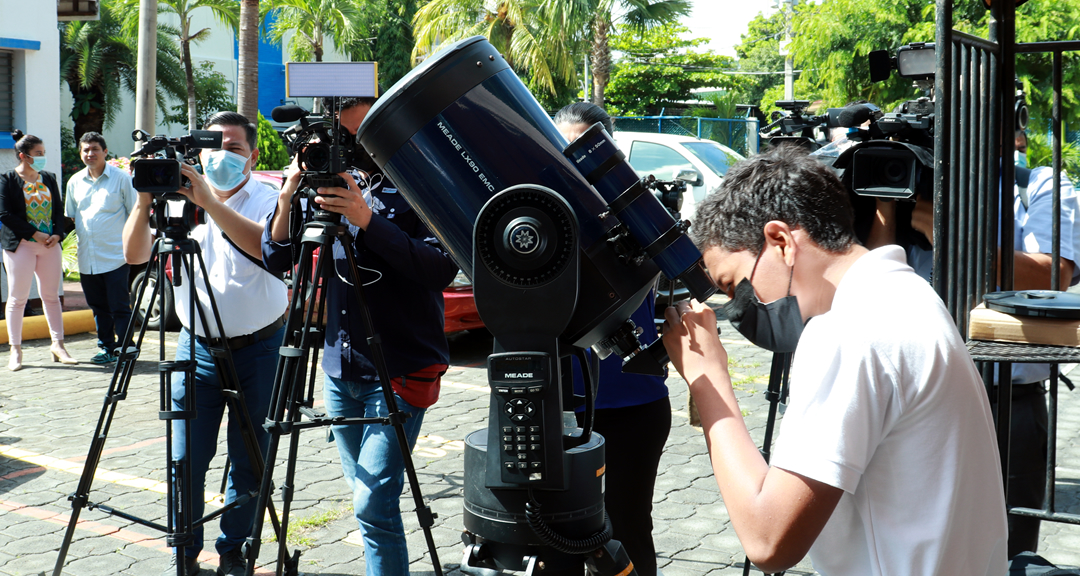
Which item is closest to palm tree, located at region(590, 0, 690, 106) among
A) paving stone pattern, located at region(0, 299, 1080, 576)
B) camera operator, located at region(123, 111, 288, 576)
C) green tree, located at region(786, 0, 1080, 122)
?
green tree, located at region(786, 0, 1080, 122)

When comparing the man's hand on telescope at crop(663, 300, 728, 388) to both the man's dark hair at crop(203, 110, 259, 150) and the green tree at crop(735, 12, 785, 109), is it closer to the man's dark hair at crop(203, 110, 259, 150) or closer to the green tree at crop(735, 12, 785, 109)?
the man's dark hair at crop(203, 110, 259, 150)

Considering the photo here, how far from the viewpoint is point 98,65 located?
26.5 m

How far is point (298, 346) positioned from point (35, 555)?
79.1 inches

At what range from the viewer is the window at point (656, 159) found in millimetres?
10664

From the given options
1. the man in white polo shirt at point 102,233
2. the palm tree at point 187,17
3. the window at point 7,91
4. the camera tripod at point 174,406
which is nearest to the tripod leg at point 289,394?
the camera tripod at point 174,406

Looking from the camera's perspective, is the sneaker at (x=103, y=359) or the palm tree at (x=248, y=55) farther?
the palm tree at (x=248, y=55)

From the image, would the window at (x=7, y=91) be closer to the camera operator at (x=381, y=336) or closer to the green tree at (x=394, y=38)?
the camera operator at (x=381, y=336)

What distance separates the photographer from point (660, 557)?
4008mm

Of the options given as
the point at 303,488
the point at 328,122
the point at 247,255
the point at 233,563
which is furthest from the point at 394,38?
the point at 328,122

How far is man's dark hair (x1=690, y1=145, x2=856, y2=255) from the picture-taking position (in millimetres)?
1739

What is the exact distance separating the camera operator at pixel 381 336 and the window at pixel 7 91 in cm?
922

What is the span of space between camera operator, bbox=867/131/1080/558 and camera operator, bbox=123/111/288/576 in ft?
7.80

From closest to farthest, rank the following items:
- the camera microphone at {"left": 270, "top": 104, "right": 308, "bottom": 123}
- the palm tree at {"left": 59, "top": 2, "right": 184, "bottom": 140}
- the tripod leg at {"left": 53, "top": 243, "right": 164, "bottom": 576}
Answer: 1. the camera microphone at {"left": 270, "top": 104, "right": 308, "bottom": 123}
2. the tripod leg at {"left": 53, "top": 243, "right": 164, "bottom": 576}
3. the palm tree at {"left": 59, "top": 2, "right": 184, "bottom": 140}

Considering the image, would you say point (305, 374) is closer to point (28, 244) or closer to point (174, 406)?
point (174, 406)
